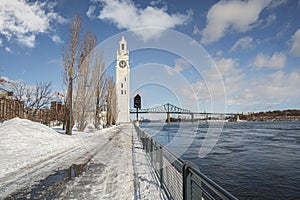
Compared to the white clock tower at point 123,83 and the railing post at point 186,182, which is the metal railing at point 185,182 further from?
the white clock tower at point 123,83

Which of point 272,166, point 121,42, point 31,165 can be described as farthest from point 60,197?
point 121,42

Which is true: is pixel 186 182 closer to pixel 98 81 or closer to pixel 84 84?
pixel 84 84

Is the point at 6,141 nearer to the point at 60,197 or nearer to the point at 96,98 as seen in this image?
the point at 60,197

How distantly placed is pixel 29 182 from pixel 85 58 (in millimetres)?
19350

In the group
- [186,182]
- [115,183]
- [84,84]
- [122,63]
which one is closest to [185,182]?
[186,182]

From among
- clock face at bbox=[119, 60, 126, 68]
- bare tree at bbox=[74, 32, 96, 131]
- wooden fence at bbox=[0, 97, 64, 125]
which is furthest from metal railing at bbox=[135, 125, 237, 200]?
clock face at bbox=[119, 60, 126, 68]

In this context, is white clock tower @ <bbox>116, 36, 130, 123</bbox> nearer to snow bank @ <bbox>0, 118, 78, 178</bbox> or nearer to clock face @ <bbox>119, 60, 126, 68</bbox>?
clock face @ <bbox>119, 60, 126, 68</bbox>

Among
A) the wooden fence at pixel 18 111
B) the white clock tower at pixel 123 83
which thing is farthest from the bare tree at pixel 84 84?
the white clock tower at pixel 123 83

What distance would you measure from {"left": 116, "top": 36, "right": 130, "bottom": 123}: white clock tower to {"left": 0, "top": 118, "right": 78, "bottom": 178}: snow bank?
44.4 m

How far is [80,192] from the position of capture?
4805mm

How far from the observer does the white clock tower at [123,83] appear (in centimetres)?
6400

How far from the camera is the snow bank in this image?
7.90 m

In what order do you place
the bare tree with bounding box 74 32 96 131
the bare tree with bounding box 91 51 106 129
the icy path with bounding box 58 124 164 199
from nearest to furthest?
the icy path with bounding box 58 124 164 199, the bare tree with bounding box 74 32 96 131, the bare tree with bounding box 91 51 106 129

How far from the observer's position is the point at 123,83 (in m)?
72.8
